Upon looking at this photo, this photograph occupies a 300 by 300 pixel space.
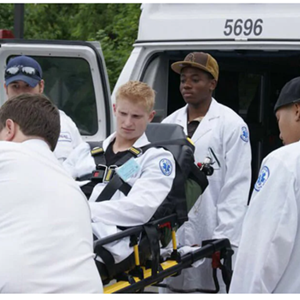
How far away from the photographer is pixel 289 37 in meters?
6.05

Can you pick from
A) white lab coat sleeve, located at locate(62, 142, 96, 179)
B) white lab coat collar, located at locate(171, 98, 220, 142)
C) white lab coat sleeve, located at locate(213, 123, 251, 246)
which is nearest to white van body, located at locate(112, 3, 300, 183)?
white lab coat collar, located at locate(171, 98, 220, 142)

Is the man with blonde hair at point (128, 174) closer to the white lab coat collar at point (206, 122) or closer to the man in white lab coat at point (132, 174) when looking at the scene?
the man in white lab coat at point (132, 174)

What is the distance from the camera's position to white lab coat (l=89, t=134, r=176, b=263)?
4258mm

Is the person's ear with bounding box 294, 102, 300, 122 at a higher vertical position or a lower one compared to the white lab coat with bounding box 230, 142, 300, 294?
higher

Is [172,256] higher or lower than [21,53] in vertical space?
lower

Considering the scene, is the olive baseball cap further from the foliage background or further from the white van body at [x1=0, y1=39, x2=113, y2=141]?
the foliage background

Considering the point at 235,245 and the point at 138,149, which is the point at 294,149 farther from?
the point at 235,245

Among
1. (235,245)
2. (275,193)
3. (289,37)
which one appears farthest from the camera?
(289,37)

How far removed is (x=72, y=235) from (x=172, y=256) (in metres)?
1.91

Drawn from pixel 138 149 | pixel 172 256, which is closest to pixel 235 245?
pixel 172 256

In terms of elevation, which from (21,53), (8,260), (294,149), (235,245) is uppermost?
(21,53)

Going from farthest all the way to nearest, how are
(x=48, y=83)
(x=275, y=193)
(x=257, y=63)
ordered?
(x=257, y=63) → (x=48, y=83) → (x=275, y=193)

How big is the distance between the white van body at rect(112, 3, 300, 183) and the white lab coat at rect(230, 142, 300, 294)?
3.23m

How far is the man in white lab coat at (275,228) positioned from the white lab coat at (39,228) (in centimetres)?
59
